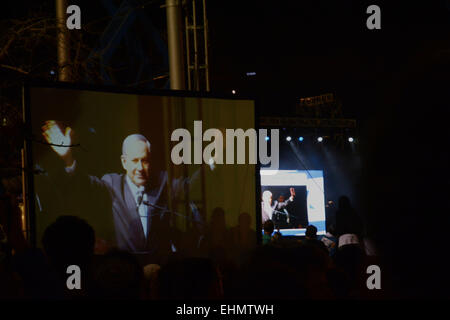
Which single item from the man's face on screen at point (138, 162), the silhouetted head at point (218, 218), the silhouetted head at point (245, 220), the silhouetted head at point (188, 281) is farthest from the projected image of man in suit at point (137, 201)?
the silhouetted head at point (188, 281)

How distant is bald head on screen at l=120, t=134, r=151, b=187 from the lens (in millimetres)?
4406

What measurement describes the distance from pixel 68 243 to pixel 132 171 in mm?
2222

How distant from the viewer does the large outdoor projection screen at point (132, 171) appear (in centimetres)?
394

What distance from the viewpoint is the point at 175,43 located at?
18.2 ft

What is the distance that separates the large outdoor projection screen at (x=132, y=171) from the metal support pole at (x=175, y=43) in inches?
35.6

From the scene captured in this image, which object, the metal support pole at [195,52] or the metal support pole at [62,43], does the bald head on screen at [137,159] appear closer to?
the metal support pole at [62,43]

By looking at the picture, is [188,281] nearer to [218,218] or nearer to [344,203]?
[218,218]

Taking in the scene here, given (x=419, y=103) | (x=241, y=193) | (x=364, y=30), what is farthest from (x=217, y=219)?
(x=364, y=30)

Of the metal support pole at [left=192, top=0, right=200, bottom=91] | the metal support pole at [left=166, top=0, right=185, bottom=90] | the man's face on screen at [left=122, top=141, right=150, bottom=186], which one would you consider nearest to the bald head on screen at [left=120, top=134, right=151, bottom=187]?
the man's face on screen at [left=122, top=141, right=150, bottom=186]

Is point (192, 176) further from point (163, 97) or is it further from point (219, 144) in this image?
point (163, 97)

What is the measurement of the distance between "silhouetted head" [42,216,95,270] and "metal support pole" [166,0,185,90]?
343 centimetres

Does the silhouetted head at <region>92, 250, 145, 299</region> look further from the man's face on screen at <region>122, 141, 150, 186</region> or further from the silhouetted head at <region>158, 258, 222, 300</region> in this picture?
the man's face on screen at <region>122, 141, 150, 186</region>

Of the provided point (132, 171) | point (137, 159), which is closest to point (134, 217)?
point (132, 171)

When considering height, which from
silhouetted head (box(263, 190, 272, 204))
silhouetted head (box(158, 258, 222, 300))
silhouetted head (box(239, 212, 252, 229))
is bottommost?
silhouetted head (box(263, 190, 272, 204))
